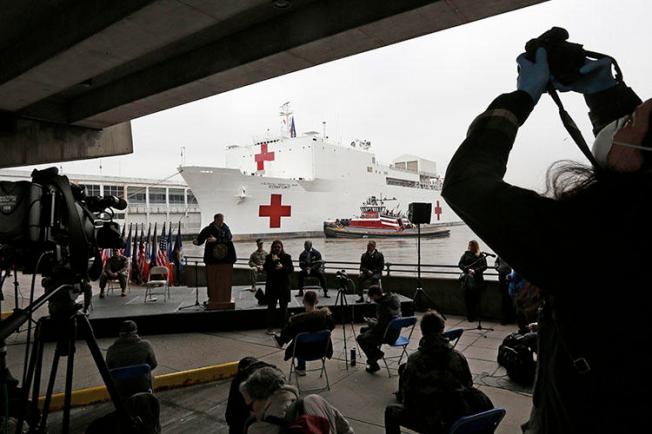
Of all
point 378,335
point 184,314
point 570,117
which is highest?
point 570,117

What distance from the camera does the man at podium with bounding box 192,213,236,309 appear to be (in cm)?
634

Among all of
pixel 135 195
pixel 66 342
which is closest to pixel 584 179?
pixel 66 342

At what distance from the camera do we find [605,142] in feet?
2.40

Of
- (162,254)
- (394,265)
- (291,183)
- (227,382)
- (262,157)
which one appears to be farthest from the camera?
(262,157)

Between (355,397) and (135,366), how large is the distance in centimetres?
205

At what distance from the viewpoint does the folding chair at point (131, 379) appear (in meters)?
2.82

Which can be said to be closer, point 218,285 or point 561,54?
point 561,54

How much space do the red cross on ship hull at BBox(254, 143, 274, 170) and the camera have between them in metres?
33.1

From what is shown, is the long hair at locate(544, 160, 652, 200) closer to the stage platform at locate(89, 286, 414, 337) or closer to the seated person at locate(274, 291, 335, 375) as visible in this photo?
the seated person at locate(274, 291, 335, 375)

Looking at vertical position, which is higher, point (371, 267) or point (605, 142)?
point (605, 142)

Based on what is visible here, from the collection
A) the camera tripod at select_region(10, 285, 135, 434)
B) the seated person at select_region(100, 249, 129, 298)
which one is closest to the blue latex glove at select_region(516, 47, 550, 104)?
the camera tripod at select_region(10, 285, 135, 434)

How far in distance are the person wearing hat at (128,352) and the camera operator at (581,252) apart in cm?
319

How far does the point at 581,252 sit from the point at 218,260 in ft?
20.7

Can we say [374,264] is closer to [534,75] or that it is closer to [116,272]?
[116,272]
